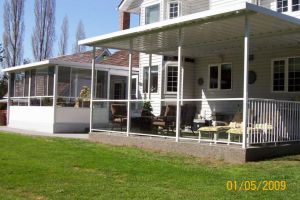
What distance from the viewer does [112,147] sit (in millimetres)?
13398

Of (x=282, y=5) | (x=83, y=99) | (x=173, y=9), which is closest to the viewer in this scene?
(x=282, y=5)

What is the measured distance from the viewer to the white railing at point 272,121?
10.7 meters

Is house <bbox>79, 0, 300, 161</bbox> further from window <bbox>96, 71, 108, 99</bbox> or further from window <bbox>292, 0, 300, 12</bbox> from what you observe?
window <bbox>96, 71, 108, 99</bbox>

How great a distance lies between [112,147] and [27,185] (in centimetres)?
615

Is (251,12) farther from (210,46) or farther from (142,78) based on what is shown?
(142,78)

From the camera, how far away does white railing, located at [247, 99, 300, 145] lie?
10.7 metres

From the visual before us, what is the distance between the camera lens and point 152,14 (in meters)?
21.8

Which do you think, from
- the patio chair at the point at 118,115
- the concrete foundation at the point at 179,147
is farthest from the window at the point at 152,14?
the concrete foundation at the point at 179,147

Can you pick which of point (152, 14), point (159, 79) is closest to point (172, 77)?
point (159, 79)

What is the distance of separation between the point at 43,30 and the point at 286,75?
33523mm

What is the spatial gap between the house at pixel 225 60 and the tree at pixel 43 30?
2270 cm

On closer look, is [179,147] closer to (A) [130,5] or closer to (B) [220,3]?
(B) [220,3]

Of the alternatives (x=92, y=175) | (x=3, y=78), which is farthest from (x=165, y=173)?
(x=3, y=78)

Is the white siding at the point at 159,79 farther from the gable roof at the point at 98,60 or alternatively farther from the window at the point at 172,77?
the gable roof at the point at 98,60
